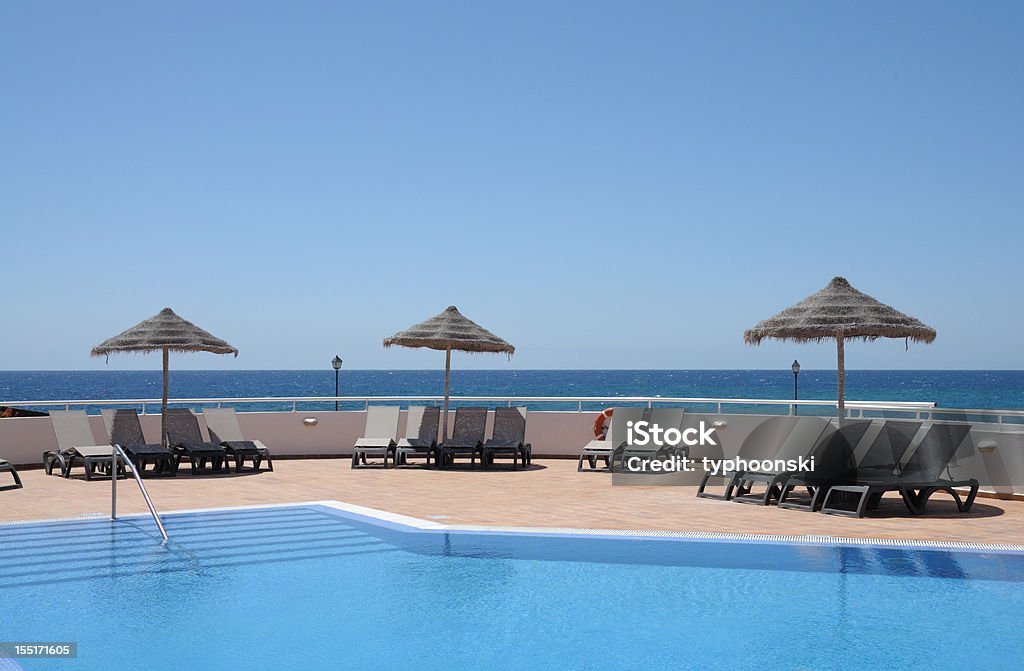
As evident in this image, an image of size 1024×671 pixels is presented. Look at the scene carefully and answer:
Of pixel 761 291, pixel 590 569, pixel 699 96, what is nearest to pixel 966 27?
pixel 699 96

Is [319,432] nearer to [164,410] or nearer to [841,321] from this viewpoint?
[164,410]

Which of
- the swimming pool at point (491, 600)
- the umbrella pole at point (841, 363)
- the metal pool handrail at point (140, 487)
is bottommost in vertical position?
the swimming pool at point (491, 600)

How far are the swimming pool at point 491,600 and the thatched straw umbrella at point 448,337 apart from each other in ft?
19.8

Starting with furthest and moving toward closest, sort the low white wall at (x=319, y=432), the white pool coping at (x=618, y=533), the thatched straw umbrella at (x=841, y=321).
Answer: the low white wall at (x=319, y=432)
the thatched straw umbrella at (x=841, y=321)
the white pool coping at (x=618, y=533)

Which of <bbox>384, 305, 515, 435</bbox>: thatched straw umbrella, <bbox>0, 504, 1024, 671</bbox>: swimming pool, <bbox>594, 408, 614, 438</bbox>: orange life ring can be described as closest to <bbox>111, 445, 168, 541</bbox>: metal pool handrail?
<bbox>0, 504, 1024, 671</bbox>: swimming pool

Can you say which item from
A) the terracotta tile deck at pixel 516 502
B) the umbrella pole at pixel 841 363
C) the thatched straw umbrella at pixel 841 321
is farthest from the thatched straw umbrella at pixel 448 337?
the umbrella pole at pixel 841 363

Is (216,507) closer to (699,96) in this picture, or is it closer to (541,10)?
(541,10)

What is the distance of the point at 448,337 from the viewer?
14.0 m

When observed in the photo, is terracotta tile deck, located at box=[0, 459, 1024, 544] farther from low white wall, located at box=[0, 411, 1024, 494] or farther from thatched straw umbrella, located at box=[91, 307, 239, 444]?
thatched straw umbrella, located at box=[91, 307, 239, 444]

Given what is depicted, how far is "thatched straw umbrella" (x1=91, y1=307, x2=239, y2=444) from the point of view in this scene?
499 inches

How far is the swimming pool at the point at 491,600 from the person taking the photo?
524 centimetres

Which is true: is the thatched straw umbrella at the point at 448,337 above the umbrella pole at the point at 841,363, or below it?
above

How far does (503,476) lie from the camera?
1246 cm

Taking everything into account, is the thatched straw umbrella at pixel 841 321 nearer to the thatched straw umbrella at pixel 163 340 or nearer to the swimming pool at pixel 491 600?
the swimming pool at pixel 491 600
